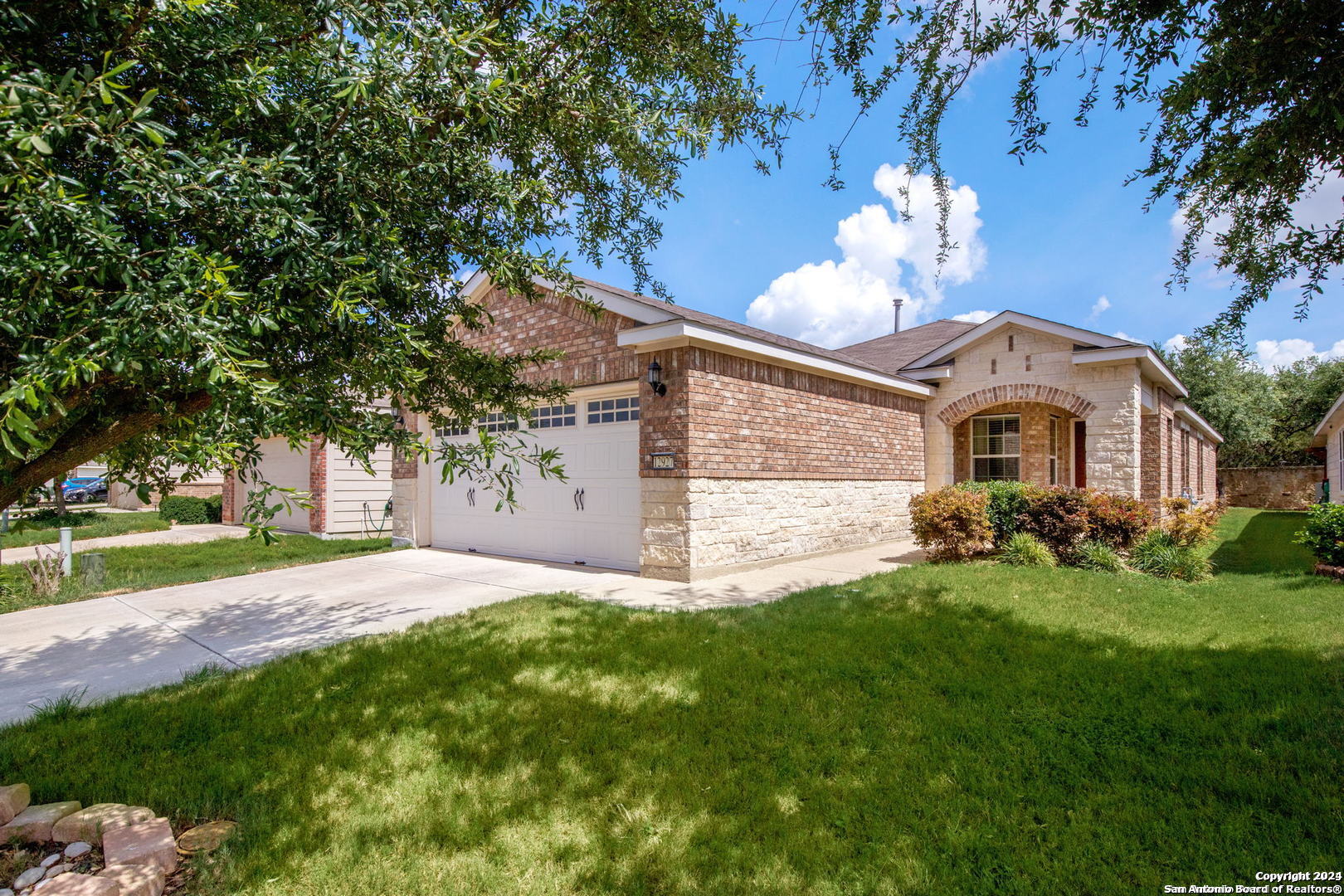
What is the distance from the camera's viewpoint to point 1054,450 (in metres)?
14.0

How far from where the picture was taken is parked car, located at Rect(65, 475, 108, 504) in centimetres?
2559

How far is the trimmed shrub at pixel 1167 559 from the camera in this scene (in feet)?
28.3

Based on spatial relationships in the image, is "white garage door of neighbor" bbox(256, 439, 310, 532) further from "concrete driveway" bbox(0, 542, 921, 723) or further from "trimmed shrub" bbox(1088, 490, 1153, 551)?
"trimmed shrub" bbox(1088, 490, 1153, 551)

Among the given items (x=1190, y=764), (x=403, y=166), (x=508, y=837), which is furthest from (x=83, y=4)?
(x=1190, y=764)

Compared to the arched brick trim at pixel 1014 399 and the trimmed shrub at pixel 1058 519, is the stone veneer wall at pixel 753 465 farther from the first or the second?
the trimmed shrub at pixel 1058 519

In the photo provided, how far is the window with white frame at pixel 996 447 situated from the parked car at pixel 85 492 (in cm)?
3052

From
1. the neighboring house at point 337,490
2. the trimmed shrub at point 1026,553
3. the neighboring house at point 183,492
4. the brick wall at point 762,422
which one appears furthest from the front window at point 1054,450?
the neighboring house at point 183,492

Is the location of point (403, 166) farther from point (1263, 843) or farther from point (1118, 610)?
point (1118, 610)

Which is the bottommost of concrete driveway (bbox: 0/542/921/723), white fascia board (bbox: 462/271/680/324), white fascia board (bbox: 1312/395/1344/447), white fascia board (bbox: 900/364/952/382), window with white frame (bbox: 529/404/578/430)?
concrete driveway (bbox: 0/542/921/723)

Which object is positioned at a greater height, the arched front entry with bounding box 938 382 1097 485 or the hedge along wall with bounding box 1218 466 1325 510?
the arched front entry with bounding box 938 382 1097 485

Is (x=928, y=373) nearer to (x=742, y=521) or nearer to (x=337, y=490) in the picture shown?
(x=742, y=521)

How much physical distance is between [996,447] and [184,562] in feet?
51.4

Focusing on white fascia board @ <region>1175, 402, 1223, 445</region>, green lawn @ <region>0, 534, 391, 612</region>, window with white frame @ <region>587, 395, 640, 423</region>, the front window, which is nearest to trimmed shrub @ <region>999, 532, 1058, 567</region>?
the front window

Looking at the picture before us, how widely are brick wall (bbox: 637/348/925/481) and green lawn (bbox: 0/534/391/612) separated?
4.82 m
